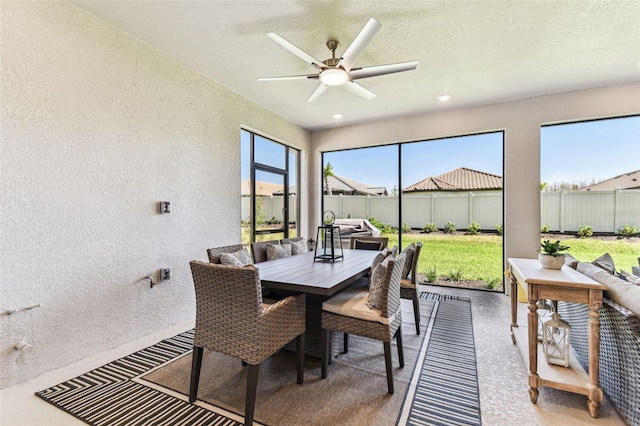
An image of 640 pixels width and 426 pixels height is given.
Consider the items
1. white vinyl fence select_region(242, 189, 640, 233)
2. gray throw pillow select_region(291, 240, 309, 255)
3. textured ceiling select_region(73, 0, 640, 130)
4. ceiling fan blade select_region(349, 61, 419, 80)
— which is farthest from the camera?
white vinyl fence select_region(242, 189, 640, 233)

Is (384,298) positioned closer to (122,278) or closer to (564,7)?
(122,278)

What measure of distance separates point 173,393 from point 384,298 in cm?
153

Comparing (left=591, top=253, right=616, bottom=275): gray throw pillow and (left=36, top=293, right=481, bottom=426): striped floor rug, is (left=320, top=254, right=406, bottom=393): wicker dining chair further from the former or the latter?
(left=591, top=253, right=616, bottom=275): gray throw pillow

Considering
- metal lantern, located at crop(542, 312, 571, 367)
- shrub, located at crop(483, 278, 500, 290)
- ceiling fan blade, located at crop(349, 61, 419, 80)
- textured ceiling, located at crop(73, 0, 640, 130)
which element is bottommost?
shrub, located at crop(483, 278, 500, 290)

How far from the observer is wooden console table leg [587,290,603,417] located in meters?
1.64

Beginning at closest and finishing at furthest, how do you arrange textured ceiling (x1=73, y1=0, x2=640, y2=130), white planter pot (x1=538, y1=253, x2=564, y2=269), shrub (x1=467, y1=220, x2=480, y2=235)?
white planter pot (x1=538, y1=253, x2=564, y2=269)
textured ceiling (x1=73, y1=0, x2=640, y2=130)
shrub (x1=467, y1=220, x2=480, y2=235)

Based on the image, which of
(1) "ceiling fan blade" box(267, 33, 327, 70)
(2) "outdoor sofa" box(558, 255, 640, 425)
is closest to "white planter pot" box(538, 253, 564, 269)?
(2) "outdoor sofa" box(558, 255, 640, 425)

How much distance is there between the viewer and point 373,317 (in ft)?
Result: 6.33

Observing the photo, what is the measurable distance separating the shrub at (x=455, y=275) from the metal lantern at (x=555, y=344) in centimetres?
268

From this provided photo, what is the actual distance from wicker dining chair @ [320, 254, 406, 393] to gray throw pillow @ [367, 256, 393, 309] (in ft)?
0.10

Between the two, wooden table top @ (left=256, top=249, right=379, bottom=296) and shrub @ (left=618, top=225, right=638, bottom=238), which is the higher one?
shrub @ (left=618, top=225, right=638, bottom=238)

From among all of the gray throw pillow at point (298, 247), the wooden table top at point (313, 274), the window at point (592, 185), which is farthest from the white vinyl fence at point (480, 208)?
the wooden table top at point (313, 274)

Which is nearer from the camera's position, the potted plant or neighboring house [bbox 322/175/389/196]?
the potted plant

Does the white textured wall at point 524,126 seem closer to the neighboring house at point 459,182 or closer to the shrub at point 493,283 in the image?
the neighboring house at point 459,182
